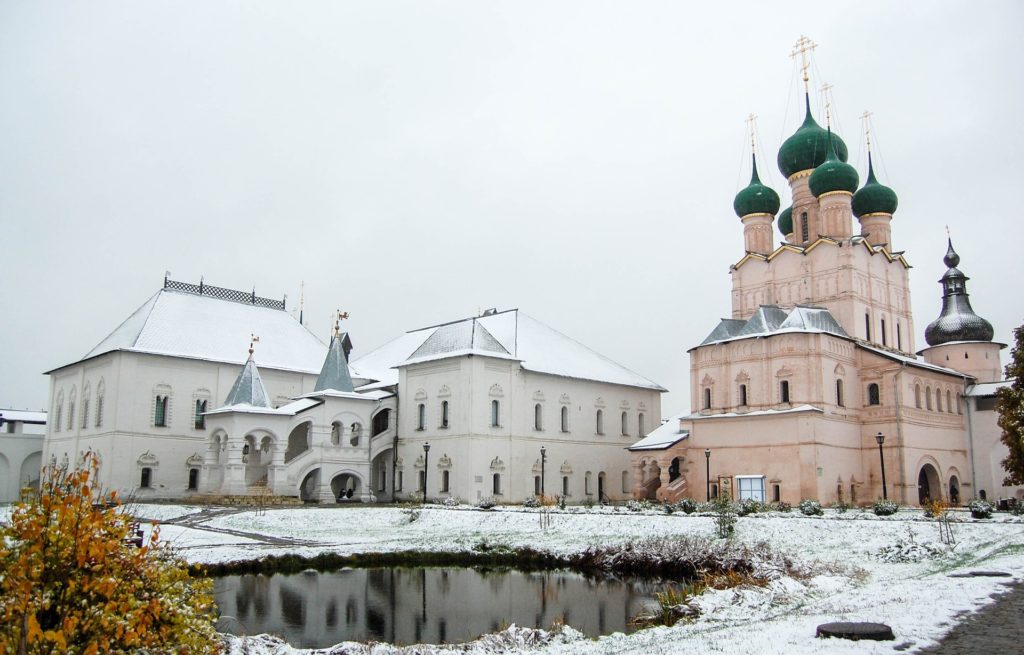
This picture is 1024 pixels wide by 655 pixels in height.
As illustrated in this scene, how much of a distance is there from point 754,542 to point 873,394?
18600 millimetres

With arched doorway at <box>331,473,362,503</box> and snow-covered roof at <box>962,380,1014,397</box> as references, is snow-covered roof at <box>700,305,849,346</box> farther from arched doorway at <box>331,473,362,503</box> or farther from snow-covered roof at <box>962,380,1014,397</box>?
arched doorway at <box>331,473,362,503</box>

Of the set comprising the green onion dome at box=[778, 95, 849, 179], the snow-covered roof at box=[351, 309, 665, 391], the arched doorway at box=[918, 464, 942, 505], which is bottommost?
the arched doorway at box=[918, 464, 942, 505]

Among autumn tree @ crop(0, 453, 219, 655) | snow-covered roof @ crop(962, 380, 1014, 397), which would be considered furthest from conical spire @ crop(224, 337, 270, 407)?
snow-covered roof @ crop(962, 380, 1014, 397)

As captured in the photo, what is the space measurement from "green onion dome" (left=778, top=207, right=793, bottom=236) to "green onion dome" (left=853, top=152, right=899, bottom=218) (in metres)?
3.66

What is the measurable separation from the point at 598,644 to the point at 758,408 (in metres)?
26.2

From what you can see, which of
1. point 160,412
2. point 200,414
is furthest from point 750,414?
point 160,412

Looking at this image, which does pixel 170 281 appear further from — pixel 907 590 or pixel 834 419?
pixel 907 590

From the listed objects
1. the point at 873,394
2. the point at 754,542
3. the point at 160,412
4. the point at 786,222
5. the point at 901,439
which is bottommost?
the point at 754,542

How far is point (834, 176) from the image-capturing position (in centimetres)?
4009

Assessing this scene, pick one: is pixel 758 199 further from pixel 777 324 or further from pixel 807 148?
pixel 777 324

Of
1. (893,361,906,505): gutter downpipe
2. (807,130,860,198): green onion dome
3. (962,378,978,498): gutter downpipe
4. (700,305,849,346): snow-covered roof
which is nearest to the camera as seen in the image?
(893,361,906,505): gutter downpipe

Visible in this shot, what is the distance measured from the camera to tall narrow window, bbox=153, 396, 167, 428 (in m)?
40.4

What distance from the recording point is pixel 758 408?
117 ft

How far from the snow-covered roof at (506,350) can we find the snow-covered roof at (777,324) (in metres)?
8.24
